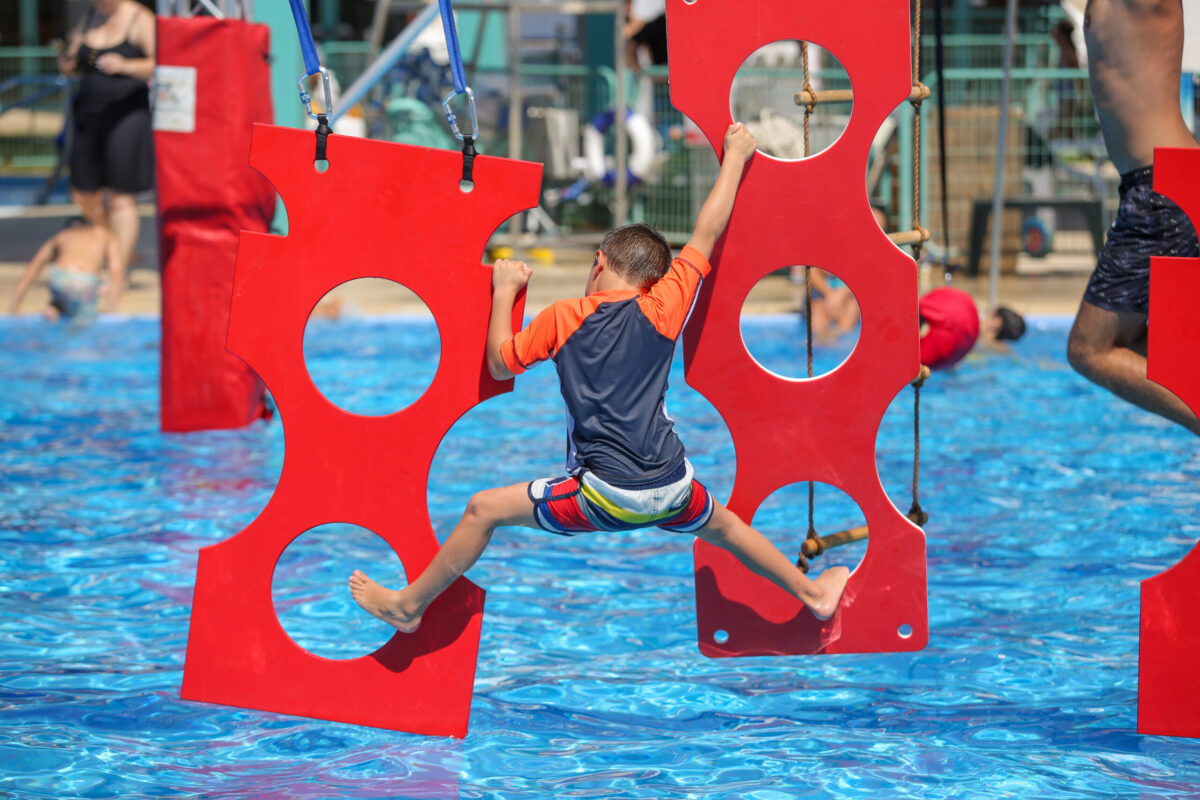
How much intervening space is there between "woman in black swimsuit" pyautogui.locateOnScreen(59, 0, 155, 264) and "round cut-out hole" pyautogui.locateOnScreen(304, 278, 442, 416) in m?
1.68

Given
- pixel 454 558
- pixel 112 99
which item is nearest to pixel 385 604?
pixel 454 558

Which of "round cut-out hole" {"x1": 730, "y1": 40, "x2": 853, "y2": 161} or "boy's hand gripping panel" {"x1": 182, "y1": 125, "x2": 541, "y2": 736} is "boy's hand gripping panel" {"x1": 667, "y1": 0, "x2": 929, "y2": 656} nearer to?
"boy's hand gripping panel" {"x1": 182, "y1": 125, "x2": 541, "y2": 736}

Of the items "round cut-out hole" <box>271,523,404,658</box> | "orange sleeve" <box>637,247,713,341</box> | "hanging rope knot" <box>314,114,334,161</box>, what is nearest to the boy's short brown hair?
"orange sleeve" <box>637,247,713,341</box>

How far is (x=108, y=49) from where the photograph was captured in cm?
948

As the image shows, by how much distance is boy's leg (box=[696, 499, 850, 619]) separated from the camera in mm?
3557

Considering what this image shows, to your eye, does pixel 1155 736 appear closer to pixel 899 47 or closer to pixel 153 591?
pixel 899 47

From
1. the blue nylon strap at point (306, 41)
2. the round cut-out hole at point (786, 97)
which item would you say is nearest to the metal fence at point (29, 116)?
the round cut-out hole at point (786, 97)

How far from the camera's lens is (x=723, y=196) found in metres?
3.54

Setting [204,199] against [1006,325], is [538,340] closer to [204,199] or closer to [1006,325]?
[204,199]

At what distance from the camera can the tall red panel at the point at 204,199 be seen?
6406 millimetres

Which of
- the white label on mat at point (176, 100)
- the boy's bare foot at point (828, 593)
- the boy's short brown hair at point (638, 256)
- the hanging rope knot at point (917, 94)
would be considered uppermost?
the white label on mat at point (176, 100)

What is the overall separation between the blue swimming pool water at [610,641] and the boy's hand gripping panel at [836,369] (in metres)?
0.25

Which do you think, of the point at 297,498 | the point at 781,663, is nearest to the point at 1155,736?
the point at 781,663

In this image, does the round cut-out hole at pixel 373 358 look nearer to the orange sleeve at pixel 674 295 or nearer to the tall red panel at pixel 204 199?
the tall red panel at pixel 204 199
